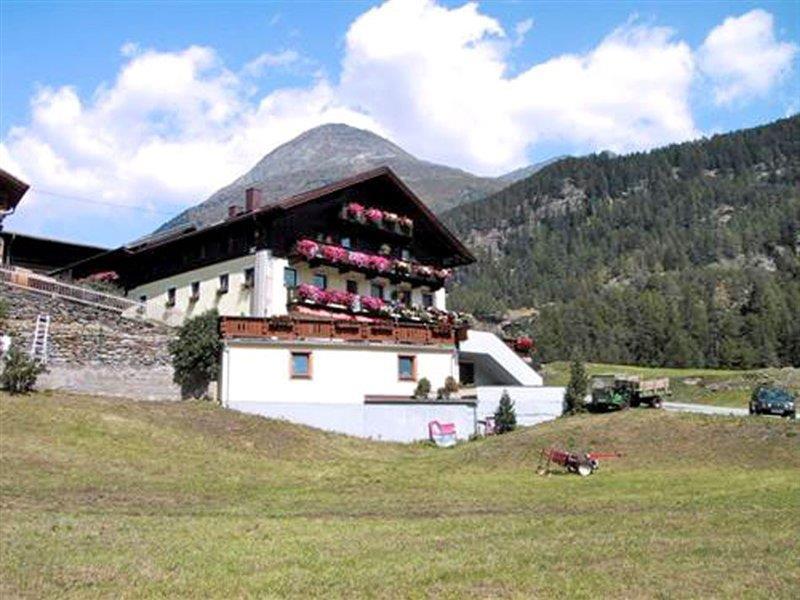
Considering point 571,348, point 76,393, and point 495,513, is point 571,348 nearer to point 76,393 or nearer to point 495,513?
point 76,393

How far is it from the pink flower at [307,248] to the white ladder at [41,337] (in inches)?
452

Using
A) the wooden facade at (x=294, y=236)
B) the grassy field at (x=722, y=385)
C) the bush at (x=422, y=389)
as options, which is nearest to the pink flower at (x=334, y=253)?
the wooden facade at (x=294, y=236)

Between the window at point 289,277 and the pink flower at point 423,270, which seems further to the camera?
the pink flower at point 423,270

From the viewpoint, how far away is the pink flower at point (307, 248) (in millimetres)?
41031

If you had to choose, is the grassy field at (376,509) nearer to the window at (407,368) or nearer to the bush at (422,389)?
the bush at (422,389)

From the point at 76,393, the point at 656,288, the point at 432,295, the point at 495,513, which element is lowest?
the point at 495,513

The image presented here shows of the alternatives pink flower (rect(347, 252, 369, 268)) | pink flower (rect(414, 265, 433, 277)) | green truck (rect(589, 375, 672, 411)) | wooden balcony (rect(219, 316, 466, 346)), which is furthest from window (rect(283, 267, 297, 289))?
green truck (rect(589, 375, 672, 411))

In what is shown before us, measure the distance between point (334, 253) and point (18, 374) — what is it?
17.1 meters

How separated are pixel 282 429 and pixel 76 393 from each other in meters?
8.46

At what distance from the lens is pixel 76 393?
32.8 metres

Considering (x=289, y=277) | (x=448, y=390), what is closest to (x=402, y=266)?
(x=289, y=277)

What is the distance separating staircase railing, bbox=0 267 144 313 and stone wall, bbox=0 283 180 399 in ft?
0.91

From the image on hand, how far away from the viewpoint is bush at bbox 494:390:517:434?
34.2 m

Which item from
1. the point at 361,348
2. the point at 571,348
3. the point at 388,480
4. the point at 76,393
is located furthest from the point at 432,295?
the point at 571,348
